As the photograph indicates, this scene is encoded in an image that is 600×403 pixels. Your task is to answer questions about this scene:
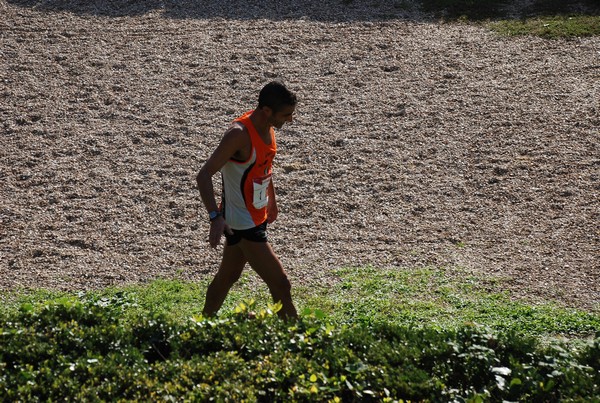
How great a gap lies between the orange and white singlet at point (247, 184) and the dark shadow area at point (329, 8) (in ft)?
21.8

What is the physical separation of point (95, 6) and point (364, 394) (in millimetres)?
9349

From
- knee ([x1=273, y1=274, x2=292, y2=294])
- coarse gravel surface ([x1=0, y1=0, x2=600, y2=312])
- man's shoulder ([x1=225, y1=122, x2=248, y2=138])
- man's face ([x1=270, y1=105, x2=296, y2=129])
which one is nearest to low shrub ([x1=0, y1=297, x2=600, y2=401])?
knee ([x1=273, y1=274, x2=292, y2=294])

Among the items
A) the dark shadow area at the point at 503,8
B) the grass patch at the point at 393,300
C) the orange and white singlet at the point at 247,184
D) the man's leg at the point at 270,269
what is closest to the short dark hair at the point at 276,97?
the orange and white singlet at the point at 247,184

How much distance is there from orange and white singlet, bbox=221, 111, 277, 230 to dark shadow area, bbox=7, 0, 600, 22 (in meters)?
6.64

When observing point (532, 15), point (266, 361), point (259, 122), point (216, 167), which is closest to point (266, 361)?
point (266, 361)

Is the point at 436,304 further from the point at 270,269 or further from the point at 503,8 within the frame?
the point at 503,8

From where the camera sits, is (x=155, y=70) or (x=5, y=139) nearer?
(x=5, y=139)

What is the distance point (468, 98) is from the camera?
9.81 meters

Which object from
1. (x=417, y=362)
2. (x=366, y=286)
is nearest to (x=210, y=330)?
(x=417, y=362)

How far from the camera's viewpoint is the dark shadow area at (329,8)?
11.9 meters

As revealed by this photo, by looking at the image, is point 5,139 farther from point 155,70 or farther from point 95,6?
point 95,6

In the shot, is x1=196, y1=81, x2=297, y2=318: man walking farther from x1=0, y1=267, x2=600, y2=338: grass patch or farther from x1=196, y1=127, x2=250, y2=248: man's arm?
x1=0, y1=267, x2=600, y2=338: grass patch

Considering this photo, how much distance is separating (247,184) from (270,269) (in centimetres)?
53

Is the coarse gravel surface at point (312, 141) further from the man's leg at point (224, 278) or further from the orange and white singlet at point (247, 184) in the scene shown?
the orange and white singlet at point (247, 184)
